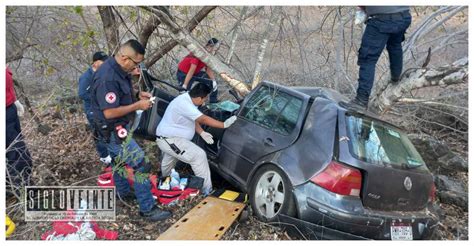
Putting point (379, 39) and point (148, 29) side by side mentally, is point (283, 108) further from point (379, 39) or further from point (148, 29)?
point (148, 29)

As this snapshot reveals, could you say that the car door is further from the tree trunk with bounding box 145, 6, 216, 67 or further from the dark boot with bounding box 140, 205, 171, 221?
the tree trunk with bounding box 145, 6, 216, 67

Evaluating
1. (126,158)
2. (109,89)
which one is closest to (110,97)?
(109,89)

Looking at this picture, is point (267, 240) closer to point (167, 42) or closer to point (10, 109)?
point (10, 109)

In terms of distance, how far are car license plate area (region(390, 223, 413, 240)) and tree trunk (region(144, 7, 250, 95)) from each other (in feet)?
7.98

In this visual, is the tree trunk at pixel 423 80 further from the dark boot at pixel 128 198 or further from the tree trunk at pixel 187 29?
the dark boot at pixel 128 198

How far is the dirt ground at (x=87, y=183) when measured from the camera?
3.50m

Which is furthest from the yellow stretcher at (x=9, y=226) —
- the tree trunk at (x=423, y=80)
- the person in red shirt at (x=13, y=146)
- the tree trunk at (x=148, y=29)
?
the tree trunk at (x=423, y=80)

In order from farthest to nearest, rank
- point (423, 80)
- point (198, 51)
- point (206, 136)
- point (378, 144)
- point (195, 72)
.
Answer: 1. point (195, 72)
2. point (198, 51)
3. point (206, 136)
4. point (423, 80)
5. point (378, 144)

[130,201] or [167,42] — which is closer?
[130,201]

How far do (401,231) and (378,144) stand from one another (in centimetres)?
80

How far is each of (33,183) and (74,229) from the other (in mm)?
1253

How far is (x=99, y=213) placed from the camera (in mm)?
3754

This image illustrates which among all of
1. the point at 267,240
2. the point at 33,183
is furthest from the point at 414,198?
the point at 33,183

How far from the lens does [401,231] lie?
328cm
